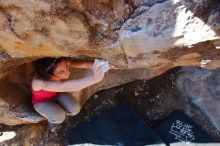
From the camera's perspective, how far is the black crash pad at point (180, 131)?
3248mm

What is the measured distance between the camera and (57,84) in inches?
115

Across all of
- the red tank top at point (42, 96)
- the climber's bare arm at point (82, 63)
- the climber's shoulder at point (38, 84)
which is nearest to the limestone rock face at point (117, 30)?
Result: the climber's bare arm at point (82, 63)

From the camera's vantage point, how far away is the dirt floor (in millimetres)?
3438

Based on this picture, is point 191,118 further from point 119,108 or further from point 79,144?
point 79,144

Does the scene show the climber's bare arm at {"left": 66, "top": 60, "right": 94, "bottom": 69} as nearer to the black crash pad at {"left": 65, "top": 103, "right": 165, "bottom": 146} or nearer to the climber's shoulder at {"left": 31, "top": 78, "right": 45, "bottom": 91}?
the climber's shoulder at {"left": 31, "top": 78, "right": 45, "bottom": 91}

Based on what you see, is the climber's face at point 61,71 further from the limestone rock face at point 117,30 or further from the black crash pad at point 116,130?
the black crash pad at point 116,130

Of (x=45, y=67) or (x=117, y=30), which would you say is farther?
(x=45, y=67)

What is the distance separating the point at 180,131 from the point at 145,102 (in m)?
0.41

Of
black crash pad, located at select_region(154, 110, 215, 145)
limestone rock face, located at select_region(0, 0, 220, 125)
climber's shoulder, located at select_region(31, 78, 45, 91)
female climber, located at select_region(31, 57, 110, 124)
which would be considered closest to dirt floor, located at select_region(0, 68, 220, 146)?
black crash pad, located at select_region(154, 110, 215, 145)

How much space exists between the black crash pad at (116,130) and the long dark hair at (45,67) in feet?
2.57

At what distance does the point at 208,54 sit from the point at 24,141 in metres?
1.90

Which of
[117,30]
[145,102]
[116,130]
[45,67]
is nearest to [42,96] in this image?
[45,67]

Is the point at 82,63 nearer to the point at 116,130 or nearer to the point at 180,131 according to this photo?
the point at 116,130

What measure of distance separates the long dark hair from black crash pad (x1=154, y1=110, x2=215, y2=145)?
1074 millimetres
